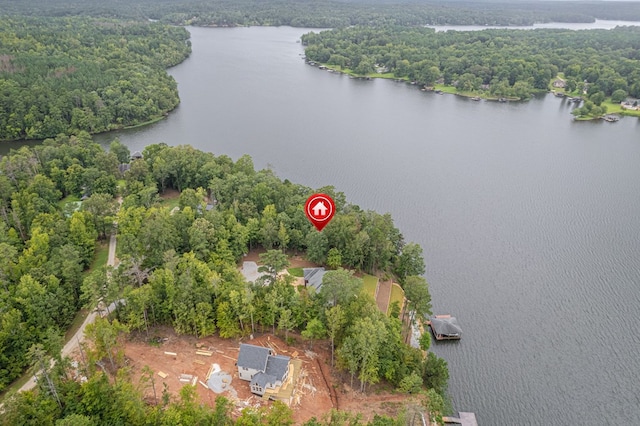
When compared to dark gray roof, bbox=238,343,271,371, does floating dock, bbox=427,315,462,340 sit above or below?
below

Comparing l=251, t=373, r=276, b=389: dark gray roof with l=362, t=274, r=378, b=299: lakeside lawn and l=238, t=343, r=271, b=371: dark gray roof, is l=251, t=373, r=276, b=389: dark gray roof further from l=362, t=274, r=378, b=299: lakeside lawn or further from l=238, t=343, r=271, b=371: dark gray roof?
l=362, t=274, r=378, b=299: lakeside lawn

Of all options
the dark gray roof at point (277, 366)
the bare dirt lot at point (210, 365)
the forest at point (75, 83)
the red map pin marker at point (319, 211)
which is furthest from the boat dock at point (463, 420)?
the forest at point (75, 83)

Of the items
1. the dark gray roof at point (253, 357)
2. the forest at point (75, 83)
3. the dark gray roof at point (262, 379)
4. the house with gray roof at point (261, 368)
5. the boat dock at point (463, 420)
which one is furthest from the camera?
the forest at point (75, 83)

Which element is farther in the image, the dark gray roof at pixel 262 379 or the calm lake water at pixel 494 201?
the calm lake water at pixel 494 201

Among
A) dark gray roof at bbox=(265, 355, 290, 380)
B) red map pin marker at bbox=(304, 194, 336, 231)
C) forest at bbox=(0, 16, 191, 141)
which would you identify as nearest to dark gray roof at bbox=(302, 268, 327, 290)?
red map pin marker at bbox=(304, 194, 336, 231)

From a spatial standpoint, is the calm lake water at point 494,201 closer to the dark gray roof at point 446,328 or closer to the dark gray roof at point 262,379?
the dark gray roof at point 446,328

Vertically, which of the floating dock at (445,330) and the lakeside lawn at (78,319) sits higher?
the lakeside lawn at (78,319)
